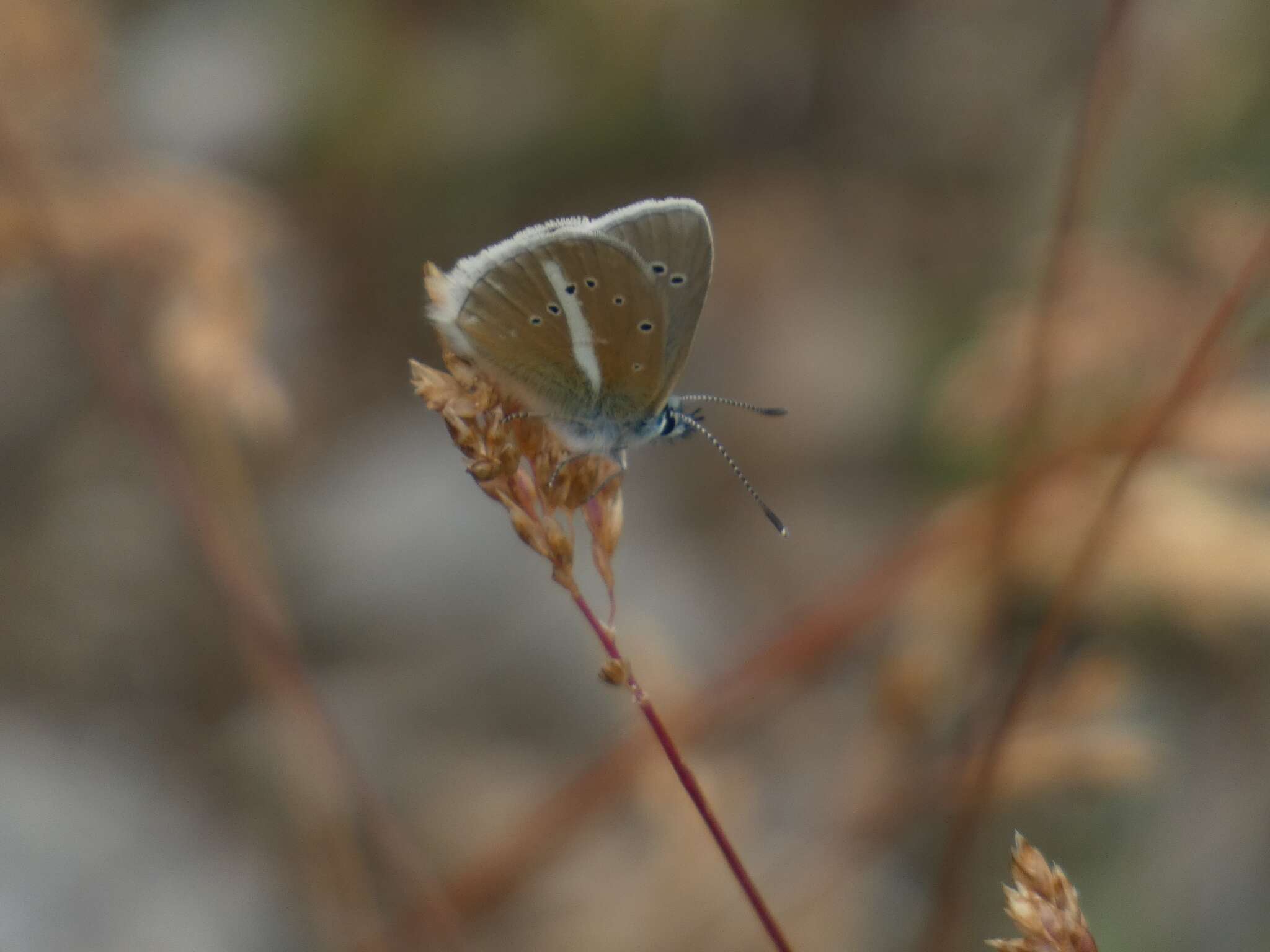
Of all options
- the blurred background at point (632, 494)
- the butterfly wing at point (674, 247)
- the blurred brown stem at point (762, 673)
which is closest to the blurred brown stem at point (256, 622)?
the blurred background at point (632, 494)

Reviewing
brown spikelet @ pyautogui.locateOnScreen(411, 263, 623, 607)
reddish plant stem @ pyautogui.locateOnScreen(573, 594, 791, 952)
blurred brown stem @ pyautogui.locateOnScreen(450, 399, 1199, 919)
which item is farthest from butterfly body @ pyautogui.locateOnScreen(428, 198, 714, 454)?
blurred brown stem @ pyautogui.locateOnScreen(450, 399, 1199, 919)

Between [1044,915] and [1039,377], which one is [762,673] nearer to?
[1039,377]

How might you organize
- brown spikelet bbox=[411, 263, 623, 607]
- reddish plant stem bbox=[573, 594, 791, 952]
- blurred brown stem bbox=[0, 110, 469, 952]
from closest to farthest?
reddish plant stem bbox=[573, 594, 791, 952]
brown spikelet bbox=[411, 263, 623, 607]
blurred brown stem bbox=[0, 110, 469, 952]

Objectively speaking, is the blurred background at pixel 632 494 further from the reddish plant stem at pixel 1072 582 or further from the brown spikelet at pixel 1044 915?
the brown spikelet at pixel 1044 915

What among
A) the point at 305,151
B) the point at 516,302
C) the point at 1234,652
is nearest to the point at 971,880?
the point at 1234,652

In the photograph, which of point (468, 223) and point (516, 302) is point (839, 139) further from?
point (516, 302)

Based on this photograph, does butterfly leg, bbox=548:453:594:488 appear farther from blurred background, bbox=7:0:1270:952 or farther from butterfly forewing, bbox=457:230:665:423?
blurred background, bbox=7:0:1270:952
